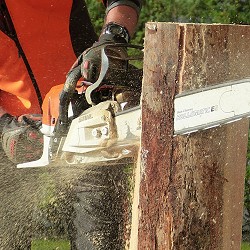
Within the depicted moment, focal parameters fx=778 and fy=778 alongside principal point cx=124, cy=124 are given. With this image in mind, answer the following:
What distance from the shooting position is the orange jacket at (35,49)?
3.76 m

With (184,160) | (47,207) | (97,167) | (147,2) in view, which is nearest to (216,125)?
(184,160)

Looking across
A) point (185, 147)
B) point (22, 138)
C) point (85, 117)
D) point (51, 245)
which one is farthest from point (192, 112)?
point (51, 245)

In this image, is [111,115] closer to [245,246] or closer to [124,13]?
[124,13]

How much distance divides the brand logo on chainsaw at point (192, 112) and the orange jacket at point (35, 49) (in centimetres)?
135

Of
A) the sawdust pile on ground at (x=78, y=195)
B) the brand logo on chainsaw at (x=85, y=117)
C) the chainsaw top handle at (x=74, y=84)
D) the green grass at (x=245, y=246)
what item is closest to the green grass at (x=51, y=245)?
the green grass at (x=245, y=246)

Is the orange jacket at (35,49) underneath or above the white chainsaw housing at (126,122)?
above

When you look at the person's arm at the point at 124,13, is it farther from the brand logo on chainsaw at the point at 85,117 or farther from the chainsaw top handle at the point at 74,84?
the brand logo on chainsaw at the point at 85,117

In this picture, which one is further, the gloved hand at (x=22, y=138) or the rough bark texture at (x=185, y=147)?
the gloved hand at (x=22, y=138)

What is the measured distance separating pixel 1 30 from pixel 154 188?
139 centimetres

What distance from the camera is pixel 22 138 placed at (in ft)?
11.4

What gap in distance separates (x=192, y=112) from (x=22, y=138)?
3.68 ft

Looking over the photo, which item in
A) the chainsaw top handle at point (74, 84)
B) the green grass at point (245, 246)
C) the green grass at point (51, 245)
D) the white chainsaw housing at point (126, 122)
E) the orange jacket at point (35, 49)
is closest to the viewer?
the white chainsaw housing at point (126, 122)

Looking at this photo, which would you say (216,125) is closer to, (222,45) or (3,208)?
(222,45)

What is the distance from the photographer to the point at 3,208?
423 cm
